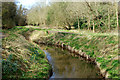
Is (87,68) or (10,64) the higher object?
(10,64)

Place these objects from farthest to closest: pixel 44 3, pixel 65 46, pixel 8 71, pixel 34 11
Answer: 1. pixel 34 11
2. pixel 44 3
3. pixel 65 46
4. pixel 8 71

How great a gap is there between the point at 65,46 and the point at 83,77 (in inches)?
310

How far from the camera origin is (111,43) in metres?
8.91

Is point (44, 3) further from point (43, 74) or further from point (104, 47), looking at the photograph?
point (43, 74)

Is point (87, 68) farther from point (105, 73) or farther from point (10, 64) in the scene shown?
point (10, 64)

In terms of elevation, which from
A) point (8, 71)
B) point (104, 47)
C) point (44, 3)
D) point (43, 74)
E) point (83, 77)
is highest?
point (44, 3)

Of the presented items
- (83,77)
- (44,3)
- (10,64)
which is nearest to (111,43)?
(83,77)

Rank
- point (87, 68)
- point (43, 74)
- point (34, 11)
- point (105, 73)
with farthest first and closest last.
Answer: point (34, 11)
point (87, 68)
point (105, 73)
point (43, 74)

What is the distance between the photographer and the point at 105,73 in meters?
6.44

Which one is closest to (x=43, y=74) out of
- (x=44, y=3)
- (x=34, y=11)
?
(x=44, y=3)

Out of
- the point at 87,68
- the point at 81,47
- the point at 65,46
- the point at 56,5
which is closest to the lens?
the point at 87,68

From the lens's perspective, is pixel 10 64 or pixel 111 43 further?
pixel 111 43

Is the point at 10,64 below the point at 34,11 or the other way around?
below

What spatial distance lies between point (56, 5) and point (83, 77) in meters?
19.4
